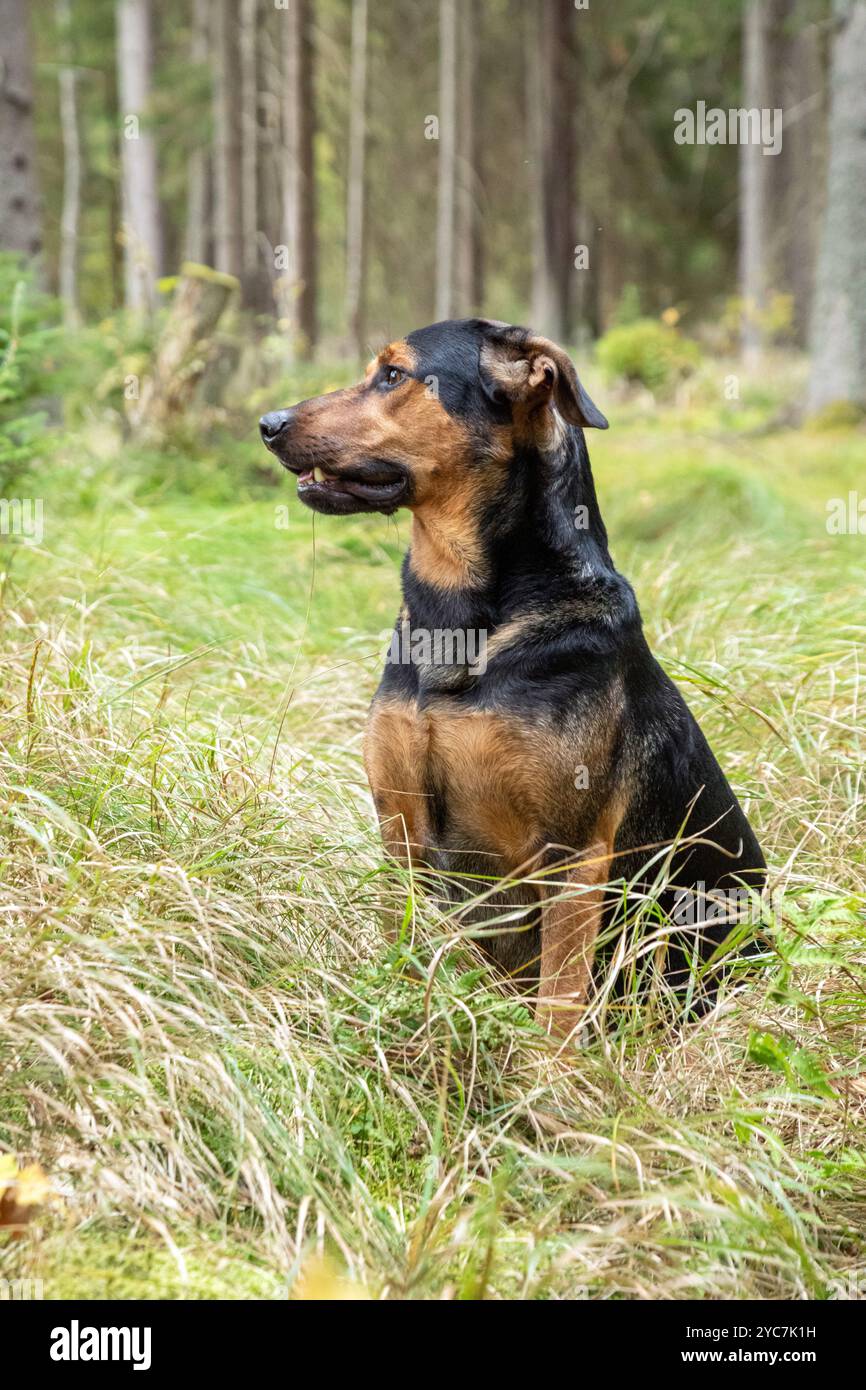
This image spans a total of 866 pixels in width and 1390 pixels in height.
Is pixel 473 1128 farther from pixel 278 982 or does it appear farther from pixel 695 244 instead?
pixel 695 244

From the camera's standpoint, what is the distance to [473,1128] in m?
2.74

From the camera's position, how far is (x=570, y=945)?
3.13 meters

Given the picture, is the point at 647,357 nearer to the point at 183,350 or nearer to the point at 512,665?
the point at 183,350

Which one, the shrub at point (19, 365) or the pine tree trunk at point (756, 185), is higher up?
the pine tree trunk at point (756, 185)

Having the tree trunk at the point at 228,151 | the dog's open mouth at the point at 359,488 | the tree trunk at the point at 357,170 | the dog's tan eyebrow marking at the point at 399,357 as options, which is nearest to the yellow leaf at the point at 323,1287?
the dog's open mouth at the point at 359,488

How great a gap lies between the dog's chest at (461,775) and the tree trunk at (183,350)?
5630 millimetres

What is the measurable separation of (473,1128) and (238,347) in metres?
7.05

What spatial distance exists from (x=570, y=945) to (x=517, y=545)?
100 centimetres

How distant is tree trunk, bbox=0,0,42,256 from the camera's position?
743 centimetres

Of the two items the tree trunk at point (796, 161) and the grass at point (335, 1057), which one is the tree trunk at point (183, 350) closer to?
the grass at point (335, 1057)

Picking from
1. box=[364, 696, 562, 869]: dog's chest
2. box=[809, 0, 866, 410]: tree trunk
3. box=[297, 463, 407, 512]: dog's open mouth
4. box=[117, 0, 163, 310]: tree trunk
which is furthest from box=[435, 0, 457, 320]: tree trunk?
box=[364, 696, 562, 869]: dog's chest

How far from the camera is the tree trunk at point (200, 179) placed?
69.6 feet

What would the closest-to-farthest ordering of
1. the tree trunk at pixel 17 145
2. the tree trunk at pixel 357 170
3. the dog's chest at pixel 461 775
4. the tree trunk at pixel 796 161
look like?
the dog's chest at pixel 461 775 → the tree trunk at pixel 17 145 → the tree trunk at pixel 796 161 → the tree trunk at pixel 357 170

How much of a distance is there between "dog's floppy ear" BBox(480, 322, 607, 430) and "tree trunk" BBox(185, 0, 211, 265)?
1924 centimetres
